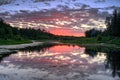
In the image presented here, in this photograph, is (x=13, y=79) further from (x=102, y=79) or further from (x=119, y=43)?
(x=119, y=43)

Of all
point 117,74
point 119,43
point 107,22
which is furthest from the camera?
point 107,22

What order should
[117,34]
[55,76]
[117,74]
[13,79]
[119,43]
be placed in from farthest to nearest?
[117,34] < [119,43] < [117,74] < [55,76] < [13,79]

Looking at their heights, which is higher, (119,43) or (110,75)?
(110,75)


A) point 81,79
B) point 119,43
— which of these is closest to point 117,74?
point 81,79

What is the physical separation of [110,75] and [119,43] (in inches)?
2959

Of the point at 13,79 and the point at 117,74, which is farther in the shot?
the point at 117,74

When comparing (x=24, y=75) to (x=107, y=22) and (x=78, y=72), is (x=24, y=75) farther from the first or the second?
(x=107, y=22)

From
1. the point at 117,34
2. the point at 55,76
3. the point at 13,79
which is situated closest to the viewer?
the point at 13,79

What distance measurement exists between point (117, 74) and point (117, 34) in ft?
298

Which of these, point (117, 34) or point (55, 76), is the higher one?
point (55, 76)

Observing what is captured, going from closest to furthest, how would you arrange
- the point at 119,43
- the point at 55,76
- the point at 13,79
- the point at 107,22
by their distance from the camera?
the point at 13,79, the point at 55,76, the point at 119,43, the point at 107,22

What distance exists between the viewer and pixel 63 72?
38562 millimetres

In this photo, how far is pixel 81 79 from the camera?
3344 cm

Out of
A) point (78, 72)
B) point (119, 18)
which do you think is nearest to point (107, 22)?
point (119, 18)
